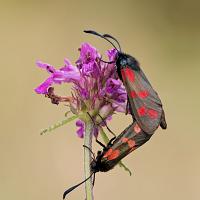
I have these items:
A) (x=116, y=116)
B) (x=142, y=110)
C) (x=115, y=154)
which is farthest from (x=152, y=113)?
(x=116, y=116)

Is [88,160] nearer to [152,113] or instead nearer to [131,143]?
[131,143]

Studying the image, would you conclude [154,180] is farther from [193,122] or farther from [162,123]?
[162,123]

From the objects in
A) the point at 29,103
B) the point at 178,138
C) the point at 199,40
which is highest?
the point at 199,40

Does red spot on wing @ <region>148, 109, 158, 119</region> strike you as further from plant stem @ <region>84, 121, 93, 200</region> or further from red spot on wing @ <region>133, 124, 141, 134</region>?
plant stem @ <region>84, 121, 93, 200</region>

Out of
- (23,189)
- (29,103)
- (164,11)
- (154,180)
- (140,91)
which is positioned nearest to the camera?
(140,91)

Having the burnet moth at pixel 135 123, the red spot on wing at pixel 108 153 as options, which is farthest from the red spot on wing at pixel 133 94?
the red spot on wing at pixel 108 153

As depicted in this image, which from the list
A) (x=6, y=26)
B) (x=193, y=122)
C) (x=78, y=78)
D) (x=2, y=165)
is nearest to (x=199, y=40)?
(x=193, y=122)

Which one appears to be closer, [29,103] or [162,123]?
[162,123]

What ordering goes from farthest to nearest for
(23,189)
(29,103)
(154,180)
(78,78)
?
(29,103)
(154,180)
(23,189)
(78,78)
